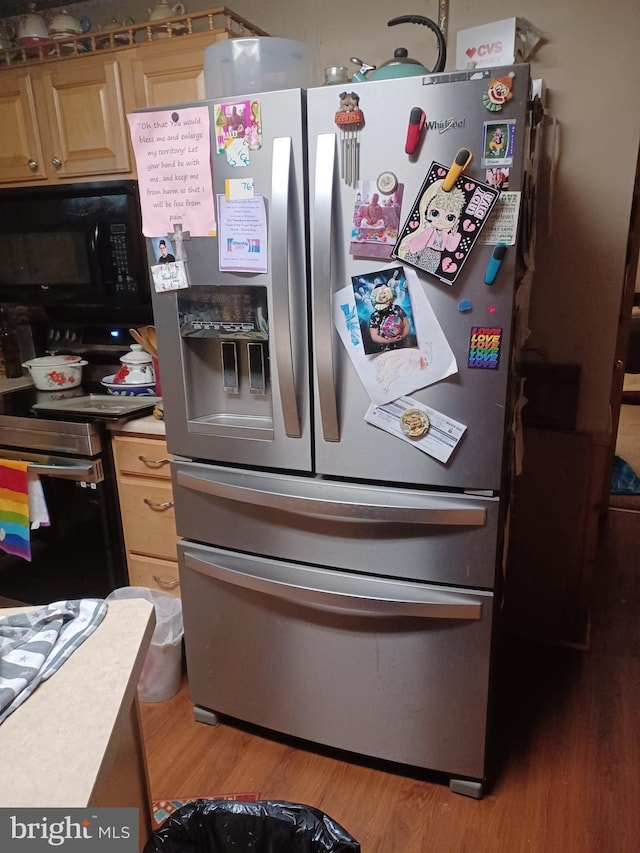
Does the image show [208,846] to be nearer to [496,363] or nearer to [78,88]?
[496,363]

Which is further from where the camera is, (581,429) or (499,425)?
(581,429)

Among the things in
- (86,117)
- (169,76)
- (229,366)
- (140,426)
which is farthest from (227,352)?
(86,117)

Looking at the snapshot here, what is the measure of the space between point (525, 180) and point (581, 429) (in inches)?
39.6

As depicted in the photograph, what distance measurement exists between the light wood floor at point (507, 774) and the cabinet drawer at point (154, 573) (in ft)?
1.18

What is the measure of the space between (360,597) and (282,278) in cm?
79

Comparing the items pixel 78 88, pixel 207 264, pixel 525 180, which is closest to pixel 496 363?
pixel 525 180

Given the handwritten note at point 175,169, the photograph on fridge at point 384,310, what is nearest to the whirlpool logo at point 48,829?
the photograph on fridge at point 384,310

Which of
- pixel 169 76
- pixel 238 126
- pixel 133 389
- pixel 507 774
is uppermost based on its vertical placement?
pixel 169 76

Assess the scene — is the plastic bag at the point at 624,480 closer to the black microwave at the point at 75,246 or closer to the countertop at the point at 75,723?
the black microwave at the point at 75,246

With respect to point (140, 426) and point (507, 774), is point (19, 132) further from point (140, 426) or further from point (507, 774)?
point (507, 774)

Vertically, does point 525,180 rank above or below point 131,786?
above

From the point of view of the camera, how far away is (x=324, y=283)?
1395 millimetres

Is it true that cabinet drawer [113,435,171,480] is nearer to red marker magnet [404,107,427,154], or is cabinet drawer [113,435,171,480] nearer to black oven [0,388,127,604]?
black oven [0,388,127,604]

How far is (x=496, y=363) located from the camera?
1.34m
